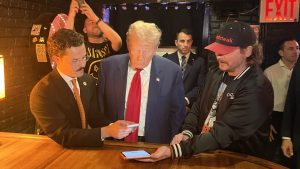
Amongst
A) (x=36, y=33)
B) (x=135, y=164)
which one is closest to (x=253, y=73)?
(x=135, y=164)

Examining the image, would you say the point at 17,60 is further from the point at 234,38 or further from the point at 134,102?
the point at 234,38

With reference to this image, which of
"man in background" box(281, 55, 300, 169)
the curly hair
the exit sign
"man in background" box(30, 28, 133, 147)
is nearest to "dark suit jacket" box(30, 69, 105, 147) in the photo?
"man in background" box(30, 28, 133, 147)

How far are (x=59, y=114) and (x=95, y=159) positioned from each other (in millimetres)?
354

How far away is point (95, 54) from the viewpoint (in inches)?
124

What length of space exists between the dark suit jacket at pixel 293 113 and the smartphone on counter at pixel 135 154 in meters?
1.52

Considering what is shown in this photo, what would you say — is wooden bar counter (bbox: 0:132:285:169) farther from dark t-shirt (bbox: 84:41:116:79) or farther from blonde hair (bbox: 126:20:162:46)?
dark t-shirt (bbox: 84:41:116:79)

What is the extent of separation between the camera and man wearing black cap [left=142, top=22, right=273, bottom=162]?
1727 mm

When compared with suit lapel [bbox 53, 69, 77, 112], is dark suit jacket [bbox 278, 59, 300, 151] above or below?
below

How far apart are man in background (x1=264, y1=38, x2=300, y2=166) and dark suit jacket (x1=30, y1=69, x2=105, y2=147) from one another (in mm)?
2266

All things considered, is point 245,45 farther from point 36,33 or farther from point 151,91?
point 36,33

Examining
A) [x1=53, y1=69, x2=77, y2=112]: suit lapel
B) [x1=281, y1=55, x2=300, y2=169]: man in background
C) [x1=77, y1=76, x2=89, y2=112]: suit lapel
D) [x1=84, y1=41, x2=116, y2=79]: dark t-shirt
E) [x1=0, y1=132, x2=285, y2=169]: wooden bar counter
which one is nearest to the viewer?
[x1=0, y1=132, x2=285, y2=169]: wooden bar counter

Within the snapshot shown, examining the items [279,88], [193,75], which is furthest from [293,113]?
[193,75]

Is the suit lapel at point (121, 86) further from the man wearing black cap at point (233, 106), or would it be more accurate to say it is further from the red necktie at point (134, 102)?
the man wearing black cap at point (233, 106)

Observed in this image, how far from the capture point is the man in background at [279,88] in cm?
347
